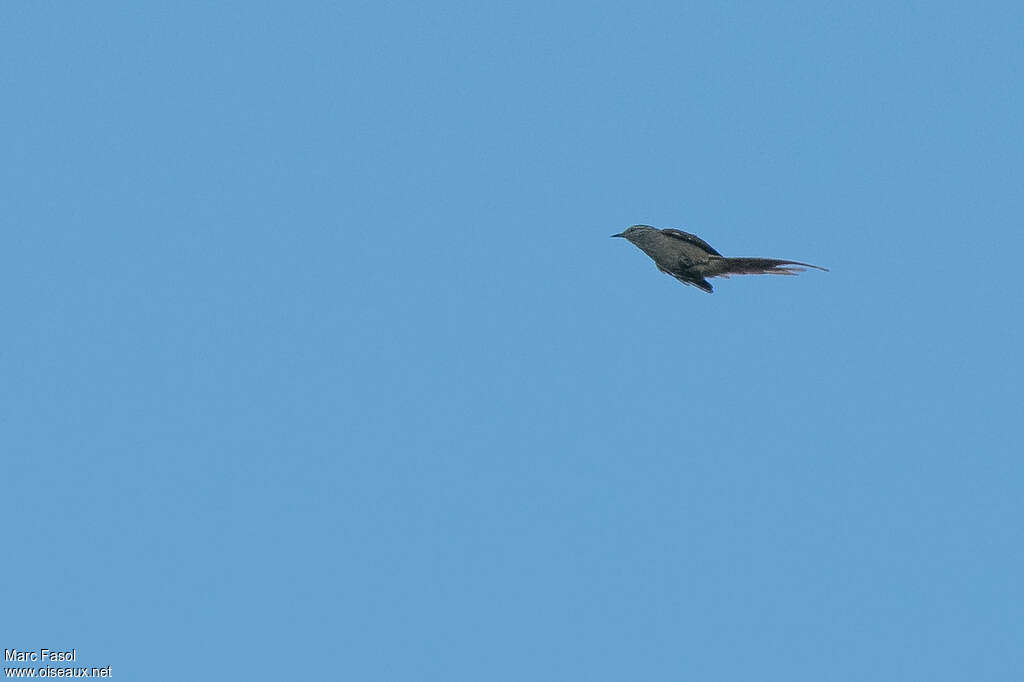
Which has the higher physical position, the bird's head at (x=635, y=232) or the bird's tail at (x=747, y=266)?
the bird's head at (x=635, y=232)

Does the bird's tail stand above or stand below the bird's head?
below

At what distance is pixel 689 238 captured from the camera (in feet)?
74.4

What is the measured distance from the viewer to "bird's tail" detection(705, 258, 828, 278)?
21.2 m

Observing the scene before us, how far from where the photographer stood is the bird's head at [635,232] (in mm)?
23469

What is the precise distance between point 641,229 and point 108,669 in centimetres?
1879

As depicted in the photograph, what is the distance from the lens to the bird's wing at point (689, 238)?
22453 mm

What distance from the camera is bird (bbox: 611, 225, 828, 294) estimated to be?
866 inches

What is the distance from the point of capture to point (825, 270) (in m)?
19.9

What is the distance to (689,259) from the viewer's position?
2272 cm

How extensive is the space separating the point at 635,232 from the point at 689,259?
5.26ft

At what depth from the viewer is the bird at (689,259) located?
866 inches

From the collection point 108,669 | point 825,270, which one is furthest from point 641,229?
point 108,669

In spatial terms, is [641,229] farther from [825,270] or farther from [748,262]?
[825,270]

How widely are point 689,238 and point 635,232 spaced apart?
1493 mm
